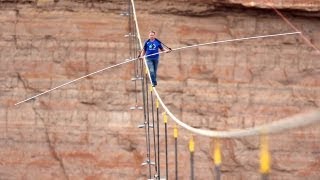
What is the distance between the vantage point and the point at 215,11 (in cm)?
913

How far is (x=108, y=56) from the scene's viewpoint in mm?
9250

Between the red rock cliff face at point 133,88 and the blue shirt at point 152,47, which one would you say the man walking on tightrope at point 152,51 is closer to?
the blue shirt at point 152,47

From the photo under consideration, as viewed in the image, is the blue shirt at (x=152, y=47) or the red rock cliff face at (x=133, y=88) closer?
the blue shirt at (x=152, y=47)

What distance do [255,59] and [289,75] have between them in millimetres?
448

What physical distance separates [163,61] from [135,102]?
1.96 ft

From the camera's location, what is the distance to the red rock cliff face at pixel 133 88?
913 centimetres

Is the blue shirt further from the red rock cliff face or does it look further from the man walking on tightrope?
the red rock cliff face

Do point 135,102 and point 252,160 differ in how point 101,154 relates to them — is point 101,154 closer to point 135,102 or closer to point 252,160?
point 135,102

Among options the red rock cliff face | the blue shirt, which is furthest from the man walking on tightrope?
the red rock cliff face

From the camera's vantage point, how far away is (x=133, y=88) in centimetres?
919

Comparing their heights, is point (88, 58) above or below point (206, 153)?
above

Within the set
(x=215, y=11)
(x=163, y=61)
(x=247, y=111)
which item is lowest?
(x=247, y=111)

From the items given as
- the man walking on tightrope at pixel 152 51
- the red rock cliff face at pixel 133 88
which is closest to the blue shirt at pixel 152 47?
the man walking on tightrope at pixel 152 51

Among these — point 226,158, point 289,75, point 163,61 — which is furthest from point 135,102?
point 289,75
